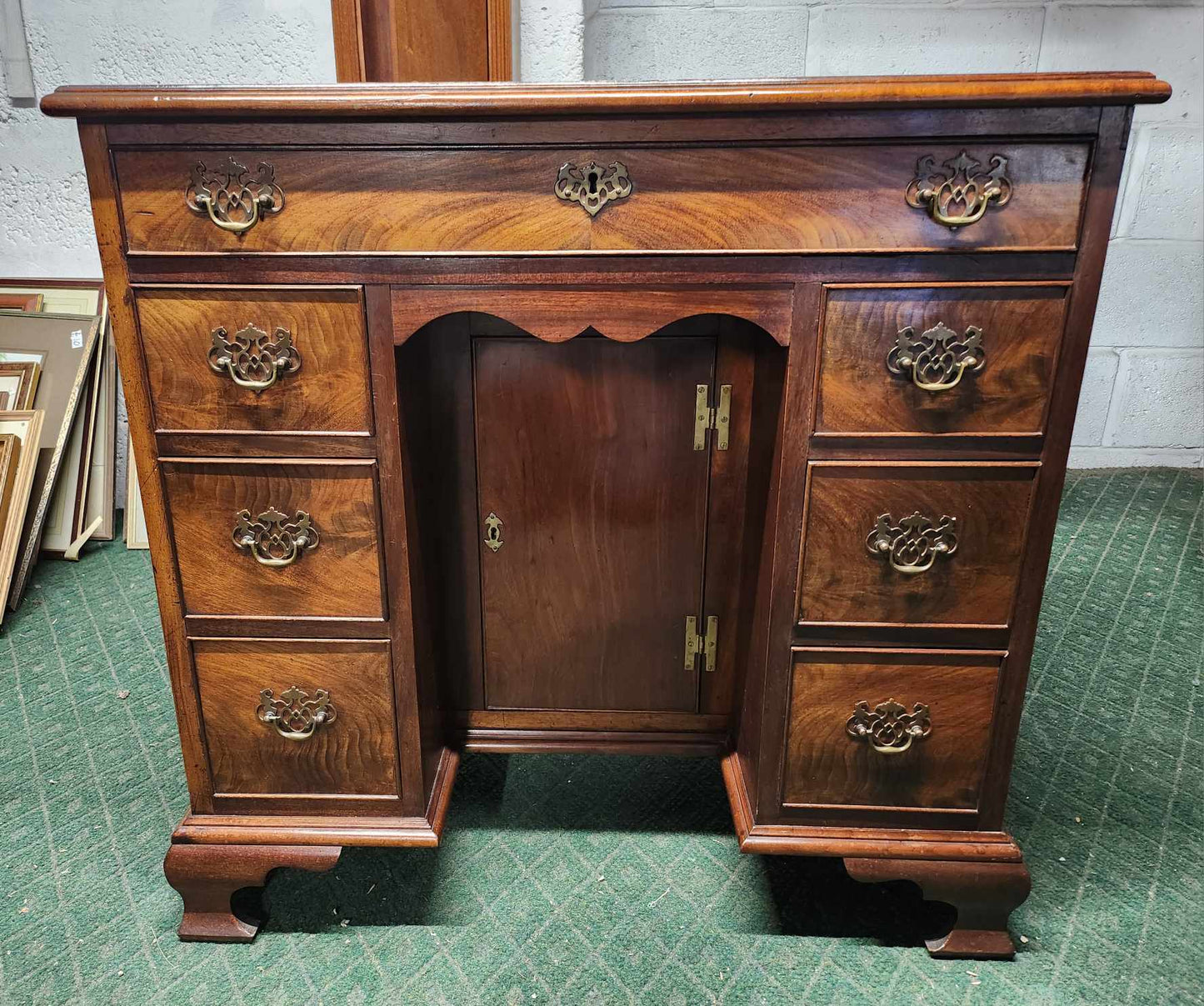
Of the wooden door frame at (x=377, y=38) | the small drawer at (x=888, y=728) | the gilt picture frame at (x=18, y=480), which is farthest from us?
the gilt picture frame at (x=18, y=480)

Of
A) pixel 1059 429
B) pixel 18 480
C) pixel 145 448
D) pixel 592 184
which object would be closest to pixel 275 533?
pixel 145 448

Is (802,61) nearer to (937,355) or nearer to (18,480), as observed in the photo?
(937,355)

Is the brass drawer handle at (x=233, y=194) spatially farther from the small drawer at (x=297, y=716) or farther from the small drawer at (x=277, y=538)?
the small drawer at (x=297, y=716)

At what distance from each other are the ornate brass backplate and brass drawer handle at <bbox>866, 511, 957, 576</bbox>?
1.52 ft

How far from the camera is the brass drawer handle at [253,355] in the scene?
0.96 m

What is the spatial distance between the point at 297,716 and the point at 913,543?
778 mm

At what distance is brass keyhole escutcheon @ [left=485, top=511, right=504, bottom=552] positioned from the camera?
124cm

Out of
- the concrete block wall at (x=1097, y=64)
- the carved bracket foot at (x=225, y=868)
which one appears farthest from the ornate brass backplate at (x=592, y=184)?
the concrete block wall at (x=1097, y=64)

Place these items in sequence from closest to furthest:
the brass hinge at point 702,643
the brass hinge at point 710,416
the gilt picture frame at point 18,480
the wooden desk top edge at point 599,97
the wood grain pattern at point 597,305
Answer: the wooden desk top edge at point 599,97 < the wood grain pattern at point 597,305 < the brass hinge at point 710,416 < the brass hinge at point 702,643 < the gilt picture frame at point 18,480

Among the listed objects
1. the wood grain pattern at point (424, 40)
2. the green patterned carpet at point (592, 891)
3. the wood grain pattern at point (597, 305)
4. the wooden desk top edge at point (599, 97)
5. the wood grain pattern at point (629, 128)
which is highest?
the wood grain pattern at point (424, 40)

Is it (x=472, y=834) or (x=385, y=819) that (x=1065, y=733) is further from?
(x=385, y=819)

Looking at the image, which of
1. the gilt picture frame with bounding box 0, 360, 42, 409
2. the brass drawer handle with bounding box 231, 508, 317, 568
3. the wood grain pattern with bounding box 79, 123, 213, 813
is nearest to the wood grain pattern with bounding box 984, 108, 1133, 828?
the brass drawer handle with bounding box 231, 508, 317, 568

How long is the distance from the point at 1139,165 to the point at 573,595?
6.91 feet

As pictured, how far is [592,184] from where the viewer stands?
0.91 meters
